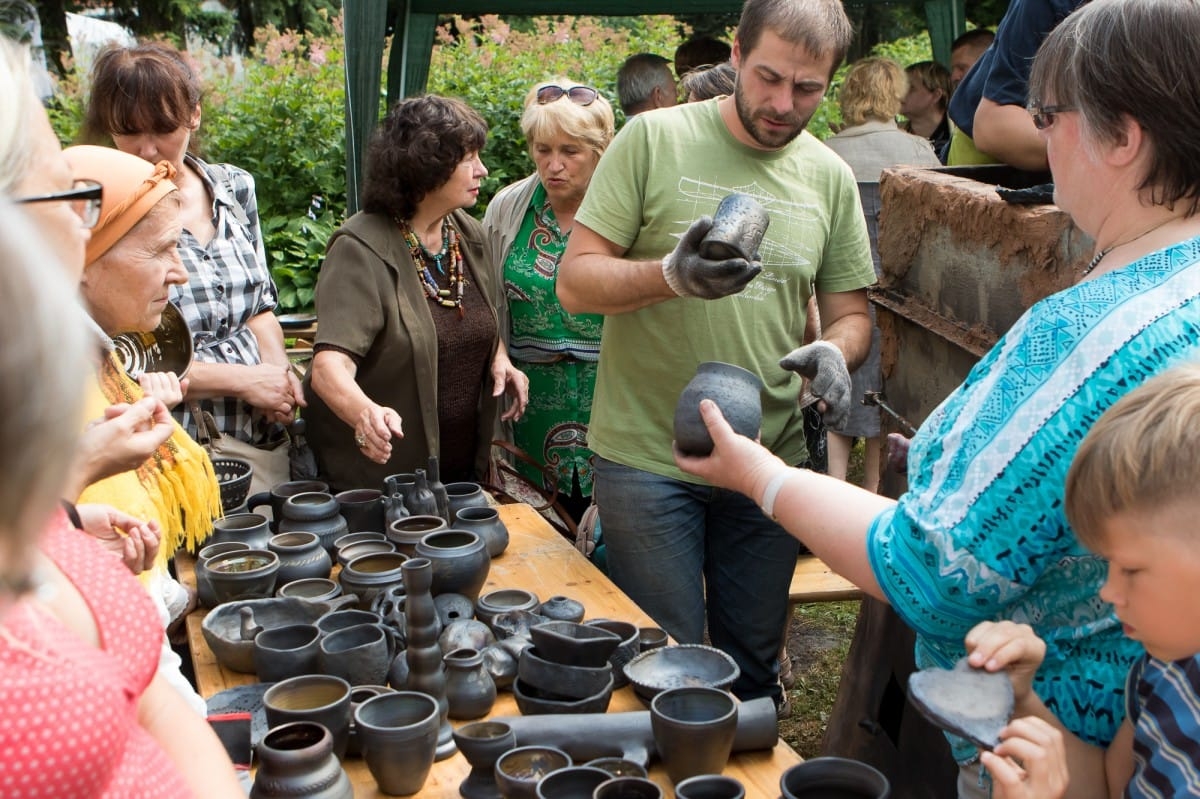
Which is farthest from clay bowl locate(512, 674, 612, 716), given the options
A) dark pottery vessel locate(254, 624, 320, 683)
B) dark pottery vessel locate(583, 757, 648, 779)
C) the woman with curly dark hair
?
the woman with curly dark hair

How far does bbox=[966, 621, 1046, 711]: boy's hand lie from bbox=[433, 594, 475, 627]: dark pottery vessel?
1380 millimetres

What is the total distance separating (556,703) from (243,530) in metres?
1.16

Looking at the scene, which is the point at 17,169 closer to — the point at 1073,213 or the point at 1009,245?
the point at 1073,213

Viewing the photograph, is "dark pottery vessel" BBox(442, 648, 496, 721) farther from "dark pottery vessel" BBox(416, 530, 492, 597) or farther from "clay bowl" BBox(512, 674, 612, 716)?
"dark pottery vessel" BBox(416, 530, 492, 597)

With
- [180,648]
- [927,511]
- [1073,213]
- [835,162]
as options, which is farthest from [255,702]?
[835,162]

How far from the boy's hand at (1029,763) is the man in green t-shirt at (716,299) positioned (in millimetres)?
1407

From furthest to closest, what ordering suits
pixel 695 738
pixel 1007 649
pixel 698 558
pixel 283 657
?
pixel 698 558 → pixel 283 657 → pixel 695 738 → pixel 1007 649

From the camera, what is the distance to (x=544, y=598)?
9.29 ft

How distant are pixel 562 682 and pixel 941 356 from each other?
4.41ft

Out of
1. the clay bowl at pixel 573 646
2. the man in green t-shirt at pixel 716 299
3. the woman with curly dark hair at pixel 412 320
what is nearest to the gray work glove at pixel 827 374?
the man in green t-shirt at pixel 716 299

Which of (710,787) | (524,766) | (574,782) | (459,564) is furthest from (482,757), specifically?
(459,564)

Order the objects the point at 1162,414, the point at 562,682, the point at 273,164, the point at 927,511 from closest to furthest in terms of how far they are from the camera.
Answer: the point at 1162,414 < the point at 927,511 < the point at 562,682 < the point at 273,164

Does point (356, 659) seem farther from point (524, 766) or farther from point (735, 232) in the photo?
point (735, 232)

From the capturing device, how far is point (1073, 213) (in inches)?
64.5
